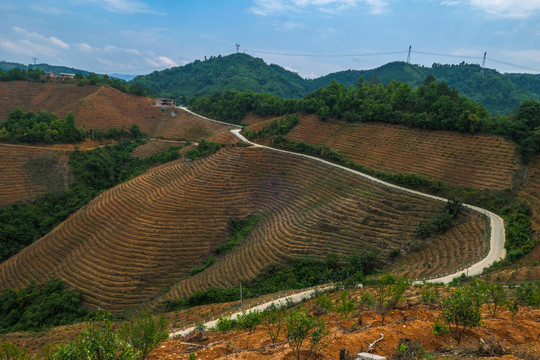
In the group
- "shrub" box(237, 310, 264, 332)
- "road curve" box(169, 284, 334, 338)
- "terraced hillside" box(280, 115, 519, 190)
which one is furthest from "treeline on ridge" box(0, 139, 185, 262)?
"shrub" box(237, 310, 264, 332)

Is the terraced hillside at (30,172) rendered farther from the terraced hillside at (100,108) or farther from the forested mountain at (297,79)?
the forested mountain at (297,79)

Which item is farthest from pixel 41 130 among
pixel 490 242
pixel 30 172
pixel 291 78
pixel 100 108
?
pixel 291 78

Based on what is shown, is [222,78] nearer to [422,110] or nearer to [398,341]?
[422,110]

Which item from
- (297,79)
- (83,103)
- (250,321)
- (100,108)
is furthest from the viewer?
(297,79)

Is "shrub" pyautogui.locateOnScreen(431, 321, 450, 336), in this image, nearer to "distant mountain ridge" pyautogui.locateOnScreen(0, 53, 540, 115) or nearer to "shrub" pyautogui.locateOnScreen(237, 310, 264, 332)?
"shrub" pyautogui.locateOnScreen(237, 310, 264, 332)

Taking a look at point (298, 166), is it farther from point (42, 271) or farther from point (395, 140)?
point (42, 271)

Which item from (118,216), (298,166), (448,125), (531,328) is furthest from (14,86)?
(531,328)

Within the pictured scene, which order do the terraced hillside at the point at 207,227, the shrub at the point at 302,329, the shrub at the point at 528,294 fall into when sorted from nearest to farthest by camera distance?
1. the shrub at the point at 302,329
2. the shrub at the point at 528,294
3. the terraced hillside at the point at 207,227

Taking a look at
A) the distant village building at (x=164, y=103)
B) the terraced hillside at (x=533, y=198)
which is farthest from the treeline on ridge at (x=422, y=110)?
the distant village building at (x=164, y=103)
